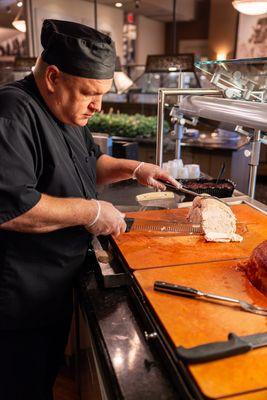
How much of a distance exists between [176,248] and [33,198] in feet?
1.70

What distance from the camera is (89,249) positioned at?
4.82 feet

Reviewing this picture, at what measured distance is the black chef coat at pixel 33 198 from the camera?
40.9 inches

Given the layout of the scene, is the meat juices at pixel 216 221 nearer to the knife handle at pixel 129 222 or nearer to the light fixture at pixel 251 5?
the knife handle at pixel 129 222

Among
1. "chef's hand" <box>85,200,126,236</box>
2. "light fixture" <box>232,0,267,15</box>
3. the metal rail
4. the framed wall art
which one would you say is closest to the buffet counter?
"chef's hand" <box>85,200,126,236</box>

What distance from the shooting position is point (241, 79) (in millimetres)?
1738

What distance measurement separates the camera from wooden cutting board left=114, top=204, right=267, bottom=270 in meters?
1.23

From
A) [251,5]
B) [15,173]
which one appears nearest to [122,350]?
[15,173]

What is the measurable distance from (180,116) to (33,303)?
1479mm

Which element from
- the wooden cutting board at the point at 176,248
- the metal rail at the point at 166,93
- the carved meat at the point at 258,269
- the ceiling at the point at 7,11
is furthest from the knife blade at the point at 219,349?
the ceiling at the point at 7,11

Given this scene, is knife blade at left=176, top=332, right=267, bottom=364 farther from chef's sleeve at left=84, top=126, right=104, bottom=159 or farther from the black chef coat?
chef's sleeve at left=84, top=126, right=104, bottom=159

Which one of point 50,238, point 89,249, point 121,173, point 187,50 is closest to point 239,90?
point 121,173

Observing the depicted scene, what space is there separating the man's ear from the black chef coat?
0.22 ft

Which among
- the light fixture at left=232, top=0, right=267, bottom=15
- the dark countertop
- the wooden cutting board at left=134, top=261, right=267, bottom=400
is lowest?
the dark countertop

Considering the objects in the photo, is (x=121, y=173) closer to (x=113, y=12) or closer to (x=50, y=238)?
(x=50, y=238)
